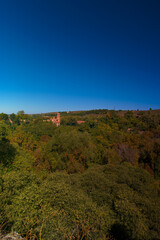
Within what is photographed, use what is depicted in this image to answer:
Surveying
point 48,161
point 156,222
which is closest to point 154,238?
point 156,222

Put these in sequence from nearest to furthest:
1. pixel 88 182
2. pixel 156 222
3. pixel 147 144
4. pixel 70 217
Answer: pixel 70 217
pixel 156 222
pixel 88 182
pixel 147 144

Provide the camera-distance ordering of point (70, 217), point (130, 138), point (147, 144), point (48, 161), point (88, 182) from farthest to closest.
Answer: point (130, 138) < point (147, 144) < point (48, 161) < point (88, 182) < point (70, 217)

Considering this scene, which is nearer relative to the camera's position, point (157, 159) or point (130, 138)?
point (157, 159)

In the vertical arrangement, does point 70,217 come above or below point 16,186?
below

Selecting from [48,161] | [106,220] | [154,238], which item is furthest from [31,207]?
[48,161]

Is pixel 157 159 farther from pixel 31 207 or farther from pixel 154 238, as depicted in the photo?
pixel 31 207

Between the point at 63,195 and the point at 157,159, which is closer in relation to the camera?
the point at 63,195

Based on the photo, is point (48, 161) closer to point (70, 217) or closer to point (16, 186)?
point (16, 186)

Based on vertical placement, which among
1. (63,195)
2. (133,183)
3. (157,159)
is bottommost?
(157,159)

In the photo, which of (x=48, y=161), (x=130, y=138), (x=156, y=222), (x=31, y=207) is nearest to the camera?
(x=31, y=207)
